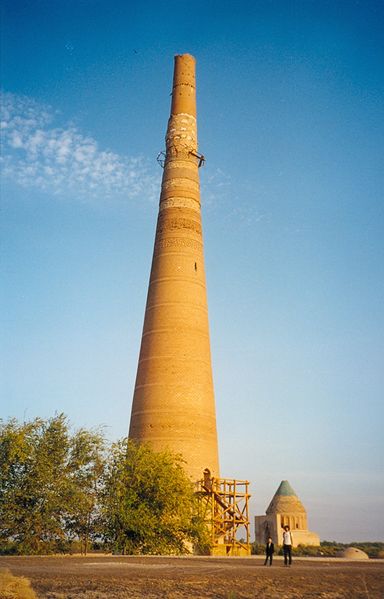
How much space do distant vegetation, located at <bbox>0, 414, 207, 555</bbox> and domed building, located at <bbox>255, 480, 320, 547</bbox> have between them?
2689 cm

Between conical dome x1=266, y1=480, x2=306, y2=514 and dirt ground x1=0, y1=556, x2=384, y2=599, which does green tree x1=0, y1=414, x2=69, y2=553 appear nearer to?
dirt ground x1=0, y1=556, x2=384, y2=599

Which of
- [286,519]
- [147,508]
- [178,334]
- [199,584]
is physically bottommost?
[199,584]

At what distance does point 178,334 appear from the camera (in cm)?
2952

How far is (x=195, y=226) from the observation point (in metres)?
32.6

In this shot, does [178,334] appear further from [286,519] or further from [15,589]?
[286,519]

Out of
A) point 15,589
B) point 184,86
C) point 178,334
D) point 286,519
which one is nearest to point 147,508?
point 178,334

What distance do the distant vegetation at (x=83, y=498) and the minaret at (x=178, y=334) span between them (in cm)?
463

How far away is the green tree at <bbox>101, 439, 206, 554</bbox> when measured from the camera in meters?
21.7

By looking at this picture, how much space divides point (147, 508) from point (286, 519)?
30.4m

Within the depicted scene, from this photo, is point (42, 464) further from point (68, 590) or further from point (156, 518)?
point (68, 590)

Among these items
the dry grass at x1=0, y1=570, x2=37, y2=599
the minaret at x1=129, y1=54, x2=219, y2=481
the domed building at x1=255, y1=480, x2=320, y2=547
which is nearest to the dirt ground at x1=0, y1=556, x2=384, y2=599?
the dry grass at x1=0, y1=570, x2=37, y2=599

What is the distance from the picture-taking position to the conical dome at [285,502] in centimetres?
5059

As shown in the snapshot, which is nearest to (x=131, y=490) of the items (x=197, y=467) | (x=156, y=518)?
(x=156, y=518)

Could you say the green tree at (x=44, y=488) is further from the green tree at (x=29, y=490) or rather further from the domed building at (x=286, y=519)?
the domed building at (x=286, y=519)
